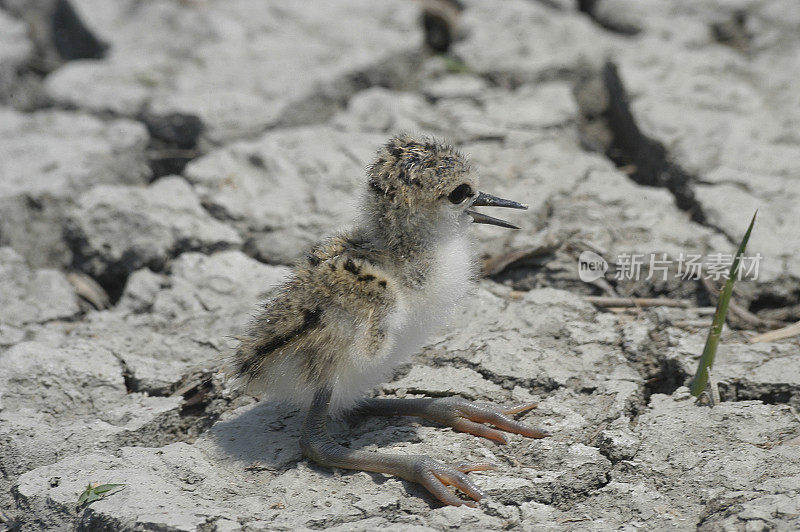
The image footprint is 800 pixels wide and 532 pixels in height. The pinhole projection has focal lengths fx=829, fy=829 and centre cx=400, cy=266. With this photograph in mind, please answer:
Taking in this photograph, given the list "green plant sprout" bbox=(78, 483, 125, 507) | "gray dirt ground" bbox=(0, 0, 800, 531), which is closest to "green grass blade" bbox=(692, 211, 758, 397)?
"gray dirt ground" bbox=(0, 0, 800, 531)

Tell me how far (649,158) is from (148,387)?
272 cm

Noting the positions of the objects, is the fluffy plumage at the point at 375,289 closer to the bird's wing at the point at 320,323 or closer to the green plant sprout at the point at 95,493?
the bird's wing at the point at 320,323

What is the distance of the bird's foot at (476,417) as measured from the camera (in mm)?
2703

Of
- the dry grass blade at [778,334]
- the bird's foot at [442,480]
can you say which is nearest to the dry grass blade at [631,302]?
the dry grass blade at [778,334]

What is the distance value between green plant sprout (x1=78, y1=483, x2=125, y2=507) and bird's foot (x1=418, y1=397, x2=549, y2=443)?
99 cm

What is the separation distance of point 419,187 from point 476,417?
2.57 ft

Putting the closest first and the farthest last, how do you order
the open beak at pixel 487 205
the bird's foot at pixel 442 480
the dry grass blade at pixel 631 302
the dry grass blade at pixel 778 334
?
the bird's foot at pixel 442 480 → the open beak at pixel 487 205 → the dry grass blade at pixel 778 334 → the dry grass blade at pixel 631 302

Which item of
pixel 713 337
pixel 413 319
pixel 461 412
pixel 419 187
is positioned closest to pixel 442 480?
pixel 461 412

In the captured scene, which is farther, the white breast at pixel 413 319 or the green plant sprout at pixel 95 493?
the white breast at pixel 413 319

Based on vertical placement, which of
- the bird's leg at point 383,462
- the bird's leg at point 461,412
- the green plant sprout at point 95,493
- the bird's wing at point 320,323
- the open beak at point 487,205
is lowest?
the green plant sprout at point 95,493

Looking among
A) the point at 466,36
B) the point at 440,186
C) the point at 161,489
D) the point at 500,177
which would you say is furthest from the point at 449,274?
the point at 466,36

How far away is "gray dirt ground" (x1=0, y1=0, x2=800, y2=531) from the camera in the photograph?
8.29ft

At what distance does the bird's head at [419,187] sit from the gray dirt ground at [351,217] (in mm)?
611

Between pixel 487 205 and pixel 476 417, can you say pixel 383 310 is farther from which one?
pixel 487 205
